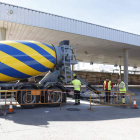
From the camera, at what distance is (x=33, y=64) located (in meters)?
7.48

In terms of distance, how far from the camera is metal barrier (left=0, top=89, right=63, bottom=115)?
24.1 feet

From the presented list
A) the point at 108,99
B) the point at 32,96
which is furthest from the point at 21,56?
the point at 108,99

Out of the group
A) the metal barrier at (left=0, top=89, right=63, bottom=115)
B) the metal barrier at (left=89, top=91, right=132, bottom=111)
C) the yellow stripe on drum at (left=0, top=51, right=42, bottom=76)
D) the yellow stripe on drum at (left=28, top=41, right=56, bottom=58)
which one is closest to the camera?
the yellow stripe on drum at (left=0, top=51, right=42, bottom=76)

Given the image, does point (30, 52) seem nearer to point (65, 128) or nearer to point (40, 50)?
point (40, 50)

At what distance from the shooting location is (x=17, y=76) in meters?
7.45

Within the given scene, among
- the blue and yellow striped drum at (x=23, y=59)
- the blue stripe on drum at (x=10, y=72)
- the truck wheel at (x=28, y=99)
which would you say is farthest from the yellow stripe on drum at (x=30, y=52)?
the truck wheel at (x=28, y=99)

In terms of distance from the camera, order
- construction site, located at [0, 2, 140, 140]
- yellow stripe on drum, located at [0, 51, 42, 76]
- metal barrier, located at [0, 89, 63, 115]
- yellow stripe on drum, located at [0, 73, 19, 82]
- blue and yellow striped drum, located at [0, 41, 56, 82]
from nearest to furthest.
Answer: construction site, located at [0, 2, 140, 140] < yellow stripe on drum, located at [0, 51, 42, 76] < blue and yellow striped drum, located at [0, 41, 56, 82] < yellow stripe on drum, located at [0, 73, 19, 82] < metal barrier, located at [0, 89, 63, 115]

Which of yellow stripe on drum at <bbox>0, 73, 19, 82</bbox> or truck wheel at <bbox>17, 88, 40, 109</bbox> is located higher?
yellow stripe on drum at <bbox>0, 73, 19, 82</bbox>

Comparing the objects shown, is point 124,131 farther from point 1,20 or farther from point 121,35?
point 121,35

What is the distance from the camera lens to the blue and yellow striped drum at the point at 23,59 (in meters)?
6.92

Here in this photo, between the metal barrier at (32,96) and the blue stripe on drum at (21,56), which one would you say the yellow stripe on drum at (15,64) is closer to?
the blue stripe on drum at (21,56)

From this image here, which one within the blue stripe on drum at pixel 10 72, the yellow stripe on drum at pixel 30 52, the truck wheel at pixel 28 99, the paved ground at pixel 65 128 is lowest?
the paved ground at pixel 65 128

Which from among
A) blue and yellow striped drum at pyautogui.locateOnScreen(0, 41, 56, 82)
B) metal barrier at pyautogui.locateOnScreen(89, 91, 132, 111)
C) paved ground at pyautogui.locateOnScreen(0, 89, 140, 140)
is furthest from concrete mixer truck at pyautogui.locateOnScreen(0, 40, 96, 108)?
metal barrier at pyautogui.locateOnScreen(89, 91, 132, 111)

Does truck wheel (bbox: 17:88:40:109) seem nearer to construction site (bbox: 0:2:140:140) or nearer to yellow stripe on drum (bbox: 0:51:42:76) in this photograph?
construction site (bbox: 0:2:140:140)
